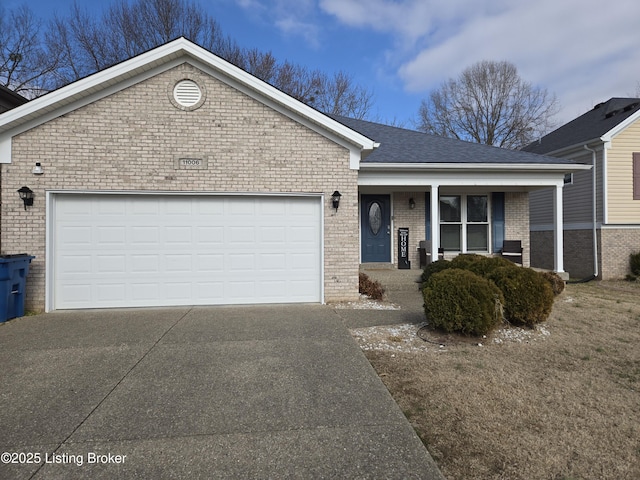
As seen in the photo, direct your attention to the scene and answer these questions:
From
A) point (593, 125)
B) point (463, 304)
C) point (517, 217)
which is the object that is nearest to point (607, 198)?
point (517, 217)

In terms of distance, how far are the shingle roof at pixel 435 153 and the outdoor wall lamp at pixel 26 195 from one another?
6.82m

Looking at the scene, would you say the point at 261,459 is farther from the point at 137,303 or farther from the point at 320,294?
the point at 137,303

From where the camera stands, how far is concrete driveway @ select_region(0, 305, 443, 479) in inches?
94.6

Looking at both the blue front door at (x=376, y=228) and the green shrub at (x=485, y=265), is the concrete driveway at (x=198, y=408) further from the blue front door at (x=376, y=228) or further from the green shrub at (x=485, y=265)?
the blue front door at (x=376, y=228)

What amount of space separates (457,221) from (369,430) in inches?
379

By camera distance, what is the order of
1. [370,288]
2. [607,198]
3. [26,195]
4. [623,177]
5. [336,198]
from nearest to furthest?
[26,195], [336,198], [370,288], [607,198], [623,177]

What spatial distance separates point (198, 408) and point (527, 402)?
2.89m

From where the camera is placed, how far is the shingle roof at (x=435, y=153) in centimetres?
930

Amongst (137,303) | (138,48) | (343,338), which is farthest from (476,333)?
(138,48)

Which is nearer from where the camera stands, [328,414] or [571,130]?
[328,414]

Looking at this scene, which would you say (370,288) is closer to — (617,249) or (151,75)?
(151,75)

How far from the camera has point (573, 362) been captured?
428 cm

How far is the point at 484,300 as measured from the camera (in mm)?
4914

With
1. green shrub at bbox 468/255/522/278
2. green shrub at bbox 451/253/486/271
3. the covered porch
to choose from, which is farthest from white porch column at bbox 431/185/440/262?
green shrub at bbox 468/255/522/278
